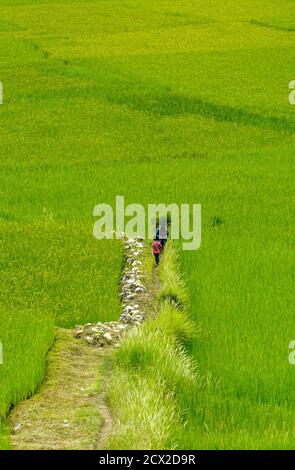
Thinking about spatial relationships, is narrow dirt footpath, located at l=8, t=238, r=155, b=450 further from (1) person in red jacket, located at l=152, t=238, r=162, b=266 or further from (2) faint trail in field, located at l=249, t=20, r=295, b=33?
(2) faint trail in field, located at l=249, t=20, r=295, b=33

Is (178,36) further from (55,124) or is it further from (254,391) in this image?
(254,391)

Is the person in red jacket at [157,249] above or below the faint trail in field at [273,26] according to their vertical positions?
below

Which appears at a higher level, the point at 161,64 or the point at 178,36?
the point at 178,36

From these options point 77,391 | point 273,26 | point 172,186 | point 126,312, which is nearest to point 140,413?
point 77,391

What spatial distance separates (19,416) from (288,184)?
32.3ft

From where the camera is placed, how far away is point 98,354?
8.20 meters

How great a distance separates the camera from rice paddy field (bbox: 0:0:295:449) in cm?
Result: 756

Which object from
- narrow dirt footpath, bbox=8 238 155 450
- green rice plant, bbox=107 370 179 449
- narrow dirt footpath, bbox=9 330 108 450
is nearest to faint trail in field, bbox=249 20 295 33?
narrow dirt footpath, bbox=8 238 155 450

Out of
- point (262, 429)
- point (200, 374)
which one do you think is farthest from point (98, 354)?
point (262, 429)

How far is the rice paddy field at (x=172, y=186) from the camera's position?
756cm

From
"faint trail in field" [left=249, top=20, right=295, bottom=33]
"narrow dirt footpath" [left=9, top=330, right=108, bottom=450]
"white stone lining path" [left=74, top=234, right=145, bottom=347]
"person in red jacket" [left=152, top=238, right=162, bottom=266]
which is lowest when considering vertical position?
"narrow dirt footpath" [left=9, top=330, right=108, bottom=450]

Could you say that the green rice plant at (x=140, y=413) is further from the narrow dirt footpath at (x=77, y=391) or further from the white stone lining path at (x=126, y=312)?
the white stone lining path at (x=126, y=312)

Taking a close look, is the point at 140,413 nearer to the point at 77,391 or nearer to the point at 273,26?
the point at 77,391

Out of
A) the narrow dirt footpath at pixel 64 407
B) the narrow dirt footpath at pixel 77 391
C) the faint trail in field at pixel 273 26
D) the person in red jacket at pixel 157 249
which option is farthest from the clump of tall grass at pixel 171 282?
the faint trail in field at pixel 273 26
